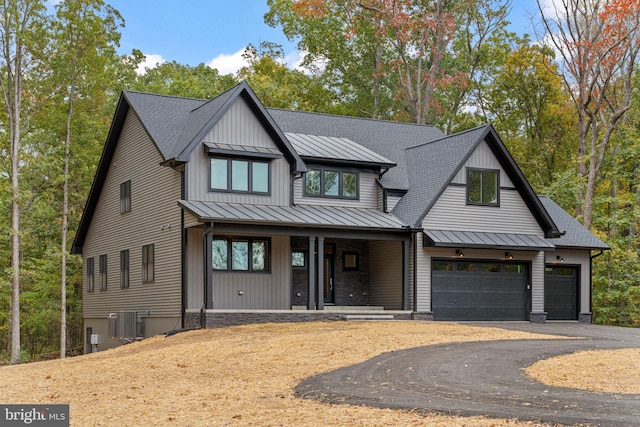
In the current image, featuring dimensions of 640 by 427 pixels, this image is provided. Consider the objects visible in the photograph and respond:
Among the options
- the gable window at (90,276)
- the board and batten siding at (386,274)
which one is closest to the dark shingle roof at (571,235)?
the board and batten siding at (386,274)

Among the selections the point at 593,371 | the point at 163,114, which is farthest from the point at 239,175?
the point at 593,371

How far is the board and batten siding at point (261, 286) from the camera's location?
79.4 feet

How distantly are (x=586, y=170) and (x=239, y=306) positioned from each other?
2420 cm

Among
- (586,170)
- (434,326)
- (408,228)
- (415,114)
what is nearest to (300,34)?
(415,114)

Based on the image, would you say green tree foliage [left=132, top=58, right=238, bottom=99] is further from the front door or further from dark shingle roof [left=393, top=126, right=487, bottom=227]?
the front door

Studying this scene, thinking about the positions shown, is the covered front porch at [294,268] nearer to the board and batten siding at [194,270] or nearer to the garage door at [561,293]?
the board and batten siding at [194,270]

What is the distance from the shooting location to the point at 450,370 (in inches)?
555

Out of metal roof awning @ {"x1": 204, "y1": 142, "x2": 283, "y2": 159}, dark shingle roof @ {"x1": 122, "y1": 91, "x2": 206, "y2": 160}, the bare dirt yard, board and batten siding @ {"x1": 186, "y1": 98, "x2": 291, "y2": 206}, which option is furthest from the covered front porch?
dark shingle roof @ {"x1": 122, "y1": 91, "x2": 206, "y2": 160}

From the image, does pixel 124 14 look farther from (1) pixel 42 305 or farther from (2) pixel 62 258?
(1) pixel 42 305

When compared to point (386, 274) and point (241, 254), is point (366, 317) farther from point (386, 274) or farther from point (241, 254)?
point (241, 254)

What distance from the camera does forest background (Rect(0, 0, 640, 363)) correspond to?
3197cm

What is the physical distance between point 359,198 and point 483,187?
415 centimetres

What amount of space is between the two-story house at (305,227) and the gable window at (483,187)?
4 centimetres

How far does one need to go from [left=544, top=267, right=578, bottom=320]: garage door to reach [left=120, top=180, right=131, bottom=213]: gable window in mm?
14881
